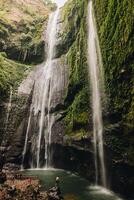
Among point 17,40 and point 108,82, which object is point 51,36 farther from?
point 108,82

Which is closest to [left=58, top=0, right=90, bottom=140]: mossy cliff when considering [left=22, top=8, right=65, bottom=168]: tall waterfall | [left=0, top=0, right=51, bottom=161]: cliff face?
[left=22, top=8, right=65, bottom=168]: tall waterfall

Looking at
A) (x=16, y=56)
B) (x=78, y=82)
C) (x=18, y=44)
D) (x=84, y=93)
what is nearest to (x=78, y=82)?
(x=78, y=82)

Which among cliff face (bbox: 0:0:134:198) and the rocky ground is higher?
cliff face (bbox: 0:0:134:198)

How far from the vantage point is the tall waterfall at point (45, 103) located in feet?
71.8

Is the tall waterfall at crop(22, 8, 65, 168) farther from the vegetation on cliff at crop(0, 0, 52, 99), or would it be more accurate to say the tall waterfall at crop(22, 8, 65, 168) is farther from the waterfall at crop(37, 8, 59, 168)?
the vegetation on cliff at crop(0, 0, 52, 99)

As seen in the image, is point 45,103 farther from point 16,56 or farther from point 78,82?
point 16,56

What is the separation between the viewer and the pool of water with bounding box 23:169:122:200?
14438mm

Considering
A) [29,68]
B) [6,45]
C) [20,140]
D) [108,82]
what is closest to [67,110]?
Result: [20,140]

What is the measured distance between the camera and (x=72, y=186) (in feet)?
53.4

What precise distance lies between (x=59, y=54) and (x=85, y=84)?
27.0 ft

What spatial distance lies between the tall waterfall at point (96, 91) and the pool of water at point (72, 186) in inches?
36.2

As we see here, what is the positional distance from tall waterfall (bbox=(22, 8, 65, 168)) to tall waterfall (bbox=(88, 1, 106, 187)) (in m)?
4.90

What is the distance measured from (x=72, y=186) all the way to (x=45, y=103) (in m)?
8.58

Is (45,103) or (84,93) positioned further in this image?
(45,103)
